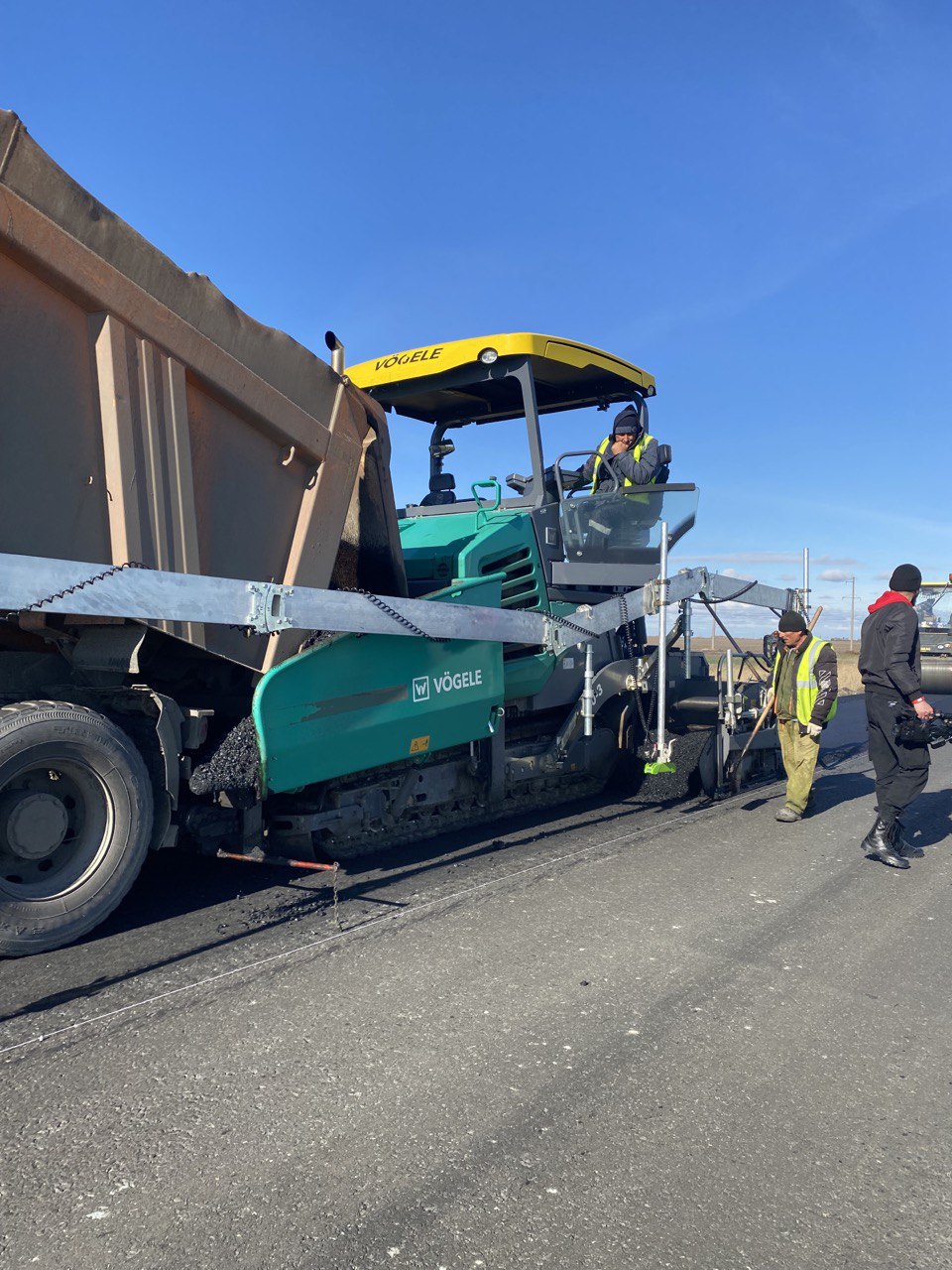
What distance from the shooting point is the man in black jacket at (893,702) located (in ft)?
17.0

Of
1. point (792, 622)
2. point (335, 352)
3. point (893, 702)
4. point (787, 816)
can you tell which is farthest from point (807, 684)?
point (335, 352)

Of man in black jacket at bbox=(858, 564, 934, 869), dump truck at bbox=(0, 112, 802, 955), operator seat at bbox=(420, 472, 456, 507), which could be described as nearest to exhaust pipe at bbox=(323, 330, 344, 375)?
dump truck at bbox=(0, 112, 802, 955)

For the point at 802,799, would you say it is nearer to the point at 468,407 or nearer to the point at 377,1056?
the point at 468,407

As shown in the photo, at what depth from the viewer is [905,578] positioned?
5.52 meters

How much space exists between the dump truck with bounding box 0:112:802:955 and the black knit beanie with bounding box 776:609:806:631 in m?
1.22

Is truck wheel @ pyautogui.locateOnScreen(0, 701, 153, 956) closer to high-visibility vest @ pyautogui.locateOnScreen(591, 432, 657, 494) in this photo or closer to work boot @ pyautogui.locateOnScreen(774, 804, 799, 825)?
high-visibility vest @ pyautogui.locateOnScreen(591, 432, 657, 494)

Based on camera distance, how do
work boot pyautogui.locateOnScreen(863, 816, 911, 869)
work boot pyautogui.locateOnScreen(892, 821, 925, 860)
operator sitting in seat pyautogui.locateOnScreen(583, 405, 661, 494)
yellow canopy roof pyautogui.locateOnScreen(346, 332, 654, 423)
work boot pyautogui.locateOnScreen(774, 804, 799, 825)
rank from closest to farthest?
work boot pyautogui.locateOnScreen(863, 816, 911, 869), work boot pyautogui.locateOnScreen(892, 821, 925, 860), yellow canopy roof pyautogui.locateOnScreen(346, 332, 654, 423), work boot pyautogui.locateOnScreen(774, 804, 799, 825), operator sitting in seat pyautogui.locateOnScreen(583, 405, 661, 494)

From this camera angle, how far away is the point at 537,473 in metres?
5.96

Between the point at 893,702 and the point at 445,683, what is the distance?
2.57 meters

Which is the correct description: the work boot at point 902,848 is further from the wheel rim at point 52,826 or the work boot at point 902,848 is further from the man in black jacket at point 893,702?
the wheel rim at point 52,826

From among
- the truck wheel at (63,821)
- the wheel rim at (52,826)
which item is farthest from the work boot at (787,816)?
the wheel rim at (52,826)

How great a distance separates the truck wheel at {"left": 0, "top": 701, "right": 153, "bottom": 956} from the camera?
10.9ft

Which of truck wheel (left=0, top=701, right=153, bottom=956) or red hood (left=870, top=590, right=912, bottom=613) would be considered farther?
red hood (left=870, top=590, right=912, bottom=613)

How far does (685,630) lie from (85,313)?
460cm
